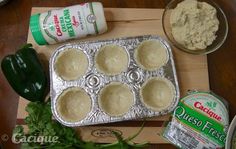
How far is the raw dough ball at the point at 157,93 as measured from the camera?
0.98 meters

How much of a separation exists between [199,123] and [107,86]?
305mm

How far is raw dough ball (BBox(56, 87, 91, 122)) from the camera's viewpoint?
3.20 feet

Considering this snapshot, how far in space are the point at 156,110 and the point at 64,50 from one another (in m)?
0.34

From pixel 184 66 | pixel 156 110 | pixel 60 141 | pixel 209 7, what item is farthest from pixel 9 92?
pixel 209 7

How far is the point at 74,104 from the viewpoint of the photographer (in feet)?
3.29

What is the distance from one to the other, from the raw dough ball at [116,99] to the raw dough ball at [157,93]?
48mm

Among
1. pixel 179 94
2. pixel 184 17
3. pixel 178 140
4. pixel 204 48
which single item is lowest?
pixel 178 140

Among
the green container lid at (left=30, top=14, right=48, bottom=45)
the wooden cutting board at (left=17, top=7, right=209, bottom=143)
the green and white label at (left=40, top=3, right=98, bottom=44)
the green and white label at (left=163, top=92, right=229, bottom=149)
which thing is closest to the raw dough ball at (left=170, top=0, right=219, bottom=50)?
the wooden cutting board at (left=17, top=7, right=209, bottom=143)

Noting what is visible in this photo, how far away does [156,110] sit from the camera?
0.97 m

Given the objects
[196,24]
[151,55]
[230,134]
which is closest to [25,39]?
[151,55]

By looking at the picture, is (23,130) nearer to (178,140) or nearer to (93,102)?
(93,102)

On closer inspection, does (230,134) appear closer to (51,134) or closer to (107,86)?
(107,86)

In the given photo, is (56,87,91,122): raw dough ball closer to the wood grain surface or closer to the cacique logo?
the wood grain surface

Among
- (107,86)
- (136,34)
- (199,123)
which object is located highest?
(136,34)
